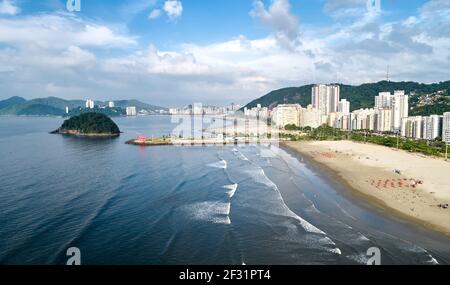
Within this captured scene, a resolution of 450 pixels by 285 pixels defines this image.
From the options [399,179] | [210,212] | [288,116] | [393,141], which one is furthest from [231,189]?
[288,116]

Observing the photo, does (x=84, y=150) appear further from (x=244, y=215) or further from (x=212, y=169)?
(x=244, y=215)

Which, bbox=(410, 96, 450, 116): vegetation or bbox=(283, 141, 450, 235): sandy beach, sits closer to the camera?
bbox=(283, 141, 450, 235): sandy beach

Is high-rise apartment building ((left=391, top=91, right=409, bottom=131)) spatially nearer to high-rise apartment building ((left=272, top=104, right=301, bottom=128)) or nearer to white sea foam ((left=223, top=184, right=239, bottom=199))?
high-rise apartment building ((left=272, top=104, right=301, bottom=128))

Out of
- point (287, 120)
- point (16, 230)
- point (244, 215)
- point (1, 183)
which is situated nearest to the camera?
point (16, 230)

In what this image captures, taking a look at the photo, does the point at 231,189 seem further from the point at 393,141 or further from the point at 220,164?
the point at 393,141

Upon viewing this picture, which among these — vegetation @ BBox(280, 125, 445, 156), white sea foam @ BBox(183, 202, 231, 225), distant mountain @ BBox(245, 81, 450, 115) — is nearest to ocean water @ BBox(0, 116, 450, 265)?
white sea foam @ BBox(183, 202, 231, 225)

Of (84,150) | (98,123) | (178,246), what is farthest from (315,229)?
(98,123)

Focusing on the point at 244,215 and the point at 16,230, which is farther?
the point at 244,215

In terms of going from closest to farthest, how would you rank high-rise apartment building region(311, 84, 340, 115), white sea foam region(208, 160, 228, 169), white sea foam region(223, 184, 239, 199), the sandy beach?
the sandy beach, white sea foam region(223, 184, 239, 199), white sea foam region(208, 160, 228, 169), high-rise apartment building region(311, 84, 340, 115)
